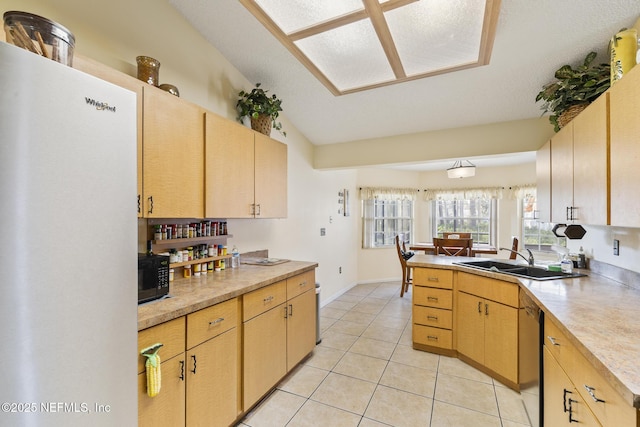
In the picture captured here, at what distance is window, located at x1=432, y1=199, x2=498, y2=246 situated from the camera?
18.8 feet

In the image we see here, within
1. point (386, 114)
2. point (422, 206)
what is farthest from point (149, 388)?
point (422, 206)

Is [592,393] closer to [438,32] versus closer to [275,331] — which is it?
[275,331]

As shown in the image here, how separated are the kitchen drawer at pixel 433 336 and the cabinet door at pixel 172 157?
237cm

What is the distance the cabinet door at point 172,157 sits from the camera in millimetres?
1617

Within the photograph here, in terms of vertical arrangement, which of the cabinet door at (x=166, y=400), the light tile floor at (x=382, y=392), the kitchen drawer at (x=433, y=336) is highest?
the cabinet door at (x=166, y=400)

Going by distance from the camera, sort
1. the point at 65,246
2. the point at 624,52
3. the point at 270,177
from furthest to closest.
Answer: the point at 270,177, the point at 624,52, the point at 65,246

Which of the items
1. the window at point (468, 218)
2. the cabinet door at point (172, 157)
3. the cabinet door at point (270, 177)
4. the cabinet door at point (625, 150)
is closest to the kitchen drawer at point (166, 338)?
the cabinet door at point (172, 157)

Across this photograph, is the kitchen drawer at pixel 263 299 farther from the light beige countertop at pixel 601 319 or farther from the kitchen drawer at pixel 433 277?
the light beige countertop at pixel 601 319

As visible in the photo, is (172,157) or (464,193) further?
(464,193)

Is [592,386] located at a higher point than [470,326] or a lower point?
higher

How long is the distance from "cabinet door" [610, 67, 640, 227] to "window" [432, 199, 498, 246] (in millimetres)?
4744

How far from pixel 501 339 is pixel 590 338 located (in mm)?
1354

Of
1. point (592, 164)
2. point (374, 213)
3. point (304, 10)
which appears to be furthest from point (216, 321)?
point (374, 213)

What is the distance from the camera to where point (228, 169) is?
2.18 meters
